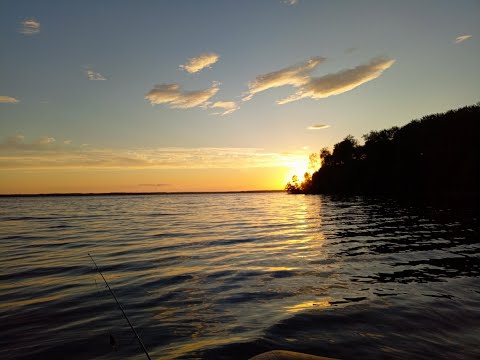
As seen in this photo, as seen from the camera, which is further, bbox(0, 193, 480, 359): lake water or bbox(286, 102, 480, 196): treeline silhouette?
bbox(286, 102, 480, 196): treeline silhouette

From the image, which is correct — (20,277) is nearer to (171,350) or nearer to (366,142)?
(171,350)

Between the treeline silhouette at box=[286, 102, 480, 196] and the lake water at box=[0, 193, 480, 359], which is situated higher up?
the treeline silhouette at box=[286, 102, 480, 196]

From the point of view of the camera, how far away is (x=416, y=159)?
101875mm

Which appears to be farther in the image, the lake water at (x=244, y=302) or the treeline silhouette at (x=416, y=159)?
the treeline silhouette at (x=416, y=159)

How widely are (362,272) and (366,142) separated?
128m

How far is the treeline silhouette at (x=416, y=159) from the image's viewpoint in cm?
8550

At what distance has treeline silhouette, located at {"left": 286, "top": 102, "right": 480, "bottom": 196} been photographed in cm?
8550

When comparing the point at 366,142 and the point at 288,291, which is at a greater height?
the point at 366,142

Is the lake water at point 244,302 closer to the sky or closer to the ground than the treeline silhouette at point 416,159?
closer to the ground

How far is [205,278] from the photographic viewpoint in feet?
34.8

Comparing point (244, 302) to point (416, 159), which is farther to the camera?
point (416, 159)

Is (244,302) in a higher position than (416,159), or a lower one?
lower

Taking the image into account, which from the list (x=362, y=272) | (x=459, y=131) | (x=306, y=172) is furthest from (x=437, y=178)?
(x=362, y=272)

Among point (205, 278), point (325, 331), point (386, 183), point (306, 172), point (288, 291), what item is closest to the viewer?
point (325, 331)
